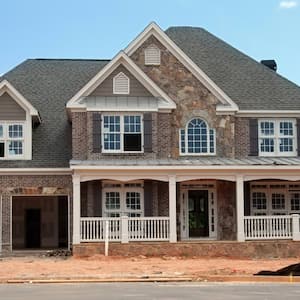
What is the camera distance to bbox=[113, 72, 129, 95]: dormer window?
29266 mm

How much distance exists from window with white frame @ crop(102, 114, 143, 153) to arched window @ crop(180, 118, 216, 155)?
1999 millimetres

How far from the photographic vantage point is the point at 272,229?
28.2 metres

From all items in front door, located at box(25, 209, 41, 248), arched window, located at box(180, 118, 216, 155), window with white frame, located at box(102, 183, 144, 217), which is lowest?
front door, located at box(25, 209, 41, 248)

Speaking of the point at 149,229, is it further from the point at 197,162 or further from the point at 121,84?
the point at 121,84

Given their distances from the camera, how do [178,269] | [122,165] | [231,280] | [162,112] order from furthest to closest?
[162,112], [122,165], [178,269], [231,280]

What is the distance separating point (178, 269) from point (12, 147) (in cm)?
1098

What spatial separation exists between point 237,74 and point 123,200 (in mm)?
8614

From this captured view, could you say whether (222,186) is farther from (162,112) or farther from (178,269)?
(178,269)

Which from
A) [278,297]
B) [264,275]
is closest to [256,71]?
[264,275]

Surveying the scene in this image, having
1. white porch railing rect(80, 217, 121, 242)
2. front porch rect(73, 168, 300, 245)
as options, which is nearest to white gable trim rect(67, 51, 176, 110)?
front porch rect(73, 168, 300, 245)

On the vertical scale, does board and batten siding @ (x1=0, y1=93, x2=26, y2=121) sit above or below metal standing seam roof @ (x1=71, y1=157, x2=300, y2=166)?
above

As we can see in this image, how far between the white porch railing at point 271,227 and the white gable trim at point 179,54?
4.97 m

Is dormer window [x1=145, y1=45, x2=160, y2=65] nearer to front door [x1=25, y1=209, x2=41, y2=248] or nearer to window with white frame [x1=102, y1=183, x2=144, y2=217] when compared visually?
window with white frame [x1=102, y1=183, x2=144, y2=217]

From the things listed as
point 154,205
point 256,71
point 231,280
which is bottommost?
point 231,280
